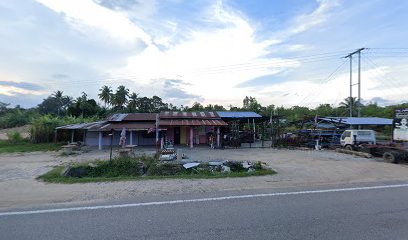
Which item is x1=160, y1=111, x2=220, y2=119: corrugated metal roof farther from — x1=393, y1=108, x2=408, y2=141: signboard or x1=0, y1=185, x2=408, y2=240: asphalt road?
Result: x1=0, y1=185, x2=408, y2=240: asphalt road

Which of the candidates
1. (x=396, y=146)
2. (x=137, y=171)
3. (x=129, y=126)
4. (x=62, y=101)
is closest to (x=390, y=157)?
(x=396, y=146)

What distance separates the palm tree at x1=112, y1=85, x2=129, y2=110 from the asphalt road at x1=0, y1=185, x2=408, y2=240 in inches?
2144

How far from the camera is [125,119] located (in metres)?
28.0

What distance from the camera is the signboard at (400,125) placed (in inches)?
629

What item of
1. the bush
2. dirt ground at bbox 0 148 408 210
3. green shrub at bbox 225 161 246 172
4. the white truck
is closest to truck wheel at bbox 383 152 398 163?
the white truck

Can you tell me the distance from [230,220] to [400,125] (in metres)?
16.4

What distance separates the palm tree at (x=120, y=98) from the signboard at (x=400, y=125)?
5061cm

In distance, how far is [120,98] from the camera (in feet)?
190

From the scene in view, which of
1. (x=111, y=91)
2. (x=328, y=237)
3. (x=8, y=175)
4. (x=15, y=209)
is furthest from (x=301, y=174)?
(x=111, y=91)

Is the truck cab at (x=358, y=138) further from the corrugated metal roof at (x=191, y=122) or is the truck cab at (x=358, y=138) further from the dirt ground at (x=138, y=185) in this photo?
the corrugated metal roof at (x=191, y=122)

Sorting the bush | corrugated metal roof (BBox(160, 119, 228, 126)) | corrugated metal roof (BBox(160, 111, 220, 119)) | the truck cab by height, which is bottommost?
the bush

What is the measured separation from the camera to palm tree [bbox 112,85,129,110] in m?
57.9

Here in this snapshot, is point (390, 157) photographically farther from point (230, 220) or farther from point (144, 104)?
point (144, 104)

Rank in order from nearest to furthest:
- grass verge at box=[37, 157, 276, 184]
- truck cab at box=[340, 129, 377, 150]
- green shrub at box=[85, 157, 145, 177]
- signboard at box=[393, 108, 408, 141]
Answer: grass verge at box=[37, 157, 276, 184] → green shrub at box=[85, 157, 145, 177] → signboard at box=[393, 108, 408, 141] → truck cab at box=[340, 129, 377, 150]
